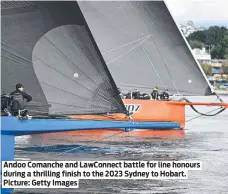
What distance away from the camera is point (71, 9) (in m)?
12.5

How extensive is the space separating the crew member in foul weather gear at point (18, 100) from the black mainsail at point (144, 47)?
41.5 ft

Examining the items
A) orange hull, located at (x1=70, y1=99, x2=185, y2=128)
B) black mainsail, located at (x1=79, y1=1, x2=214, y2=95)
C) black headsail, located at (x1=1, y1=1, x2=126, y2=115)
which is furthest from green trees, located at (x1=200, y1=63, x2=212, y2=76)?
black headsail, located at (x1=1, y1=1, x2=126, y2=115)

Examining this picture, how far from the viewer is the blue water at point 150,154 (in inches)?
477

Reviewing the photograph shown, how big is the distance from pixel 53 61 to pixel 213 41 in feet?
396

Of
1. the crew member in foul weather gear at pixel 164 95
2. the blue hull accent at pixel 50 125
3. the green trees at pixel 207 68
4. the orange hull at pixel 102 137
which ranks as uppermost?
the green trees at pixel 207 68

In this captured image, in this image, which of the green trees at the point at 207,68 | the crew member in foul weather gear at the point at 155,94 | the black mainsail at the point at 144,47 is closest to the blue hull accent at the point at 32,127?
the crew member in foul weather gear at the point at 155,94

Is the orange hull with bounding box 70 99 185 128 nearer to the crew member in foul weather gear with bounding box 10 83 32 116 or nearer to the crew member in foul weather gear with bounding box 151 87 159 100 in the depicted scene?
the crew member in foul weather gear with bounding box 151 87 159 100

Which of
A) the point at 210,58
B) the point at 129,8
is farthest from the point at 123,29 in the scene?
the point at 210,58

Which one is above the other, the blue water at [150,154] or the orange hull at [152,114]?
the orange hull at [152,114]

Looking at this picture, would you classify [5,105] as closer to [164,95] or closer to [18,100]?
[18,100]

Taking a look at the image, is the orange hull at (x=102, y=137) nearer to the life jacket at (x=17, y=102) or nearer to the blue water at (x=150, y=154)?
the blue water at (x=150, y=154)

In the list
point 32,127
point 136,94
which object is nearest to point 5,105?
point 32,127

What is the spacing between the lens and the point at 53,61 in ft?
39.7

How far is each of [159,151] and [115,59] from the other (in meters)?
7.86
